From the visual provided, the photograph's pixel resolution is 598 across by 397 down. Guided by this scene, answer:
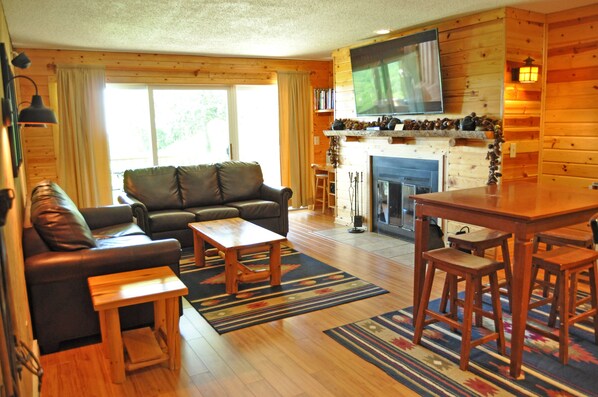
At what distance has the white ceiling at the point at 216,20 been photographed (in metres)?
4.12

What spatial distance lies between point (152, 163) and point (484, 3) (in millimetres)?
4839

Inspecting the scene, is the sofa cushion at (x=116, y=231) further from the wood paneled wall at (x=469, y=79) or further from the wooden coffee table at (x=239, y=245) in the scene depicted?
the wood paneled wall at (x=469, y=79)

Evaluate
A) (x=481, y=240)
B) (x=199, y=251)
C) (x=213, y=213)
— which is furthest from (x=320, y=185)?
(x=481, y=240)

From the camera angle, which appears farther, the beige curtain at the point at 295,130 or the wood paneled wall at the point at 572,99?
the beige curtain at the point at 295,130

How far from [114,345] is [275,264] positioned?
1719 mm

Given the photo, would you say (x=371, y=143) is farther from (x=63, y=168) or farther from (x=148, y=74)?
(x=63, y=168)

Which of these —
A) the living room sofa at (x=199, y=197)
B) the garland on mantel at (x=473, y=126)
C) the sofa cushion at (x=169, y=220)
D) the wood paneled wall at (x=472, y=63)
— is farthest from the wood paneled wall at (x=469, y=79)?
the sofa cushion at (x=169, y=220)

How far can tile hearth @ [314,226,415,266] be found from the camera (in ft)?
16.8

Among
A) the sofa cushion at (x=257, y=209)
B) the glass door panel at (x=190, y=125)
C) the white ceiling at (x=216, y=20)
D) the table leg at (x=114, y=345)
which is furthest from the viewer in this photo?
the glass door panel at (x=190, y=125)

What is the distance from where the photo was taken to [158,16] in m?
4.49

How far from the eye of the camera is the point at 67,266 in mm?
3016

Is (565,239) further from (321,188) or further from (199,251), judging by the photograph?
(321,188)

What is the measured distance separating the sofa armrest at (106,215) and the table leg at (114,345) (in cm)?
220

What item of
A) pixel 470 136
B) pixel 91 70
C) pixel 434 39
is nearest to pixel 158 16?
pixel 91 70
